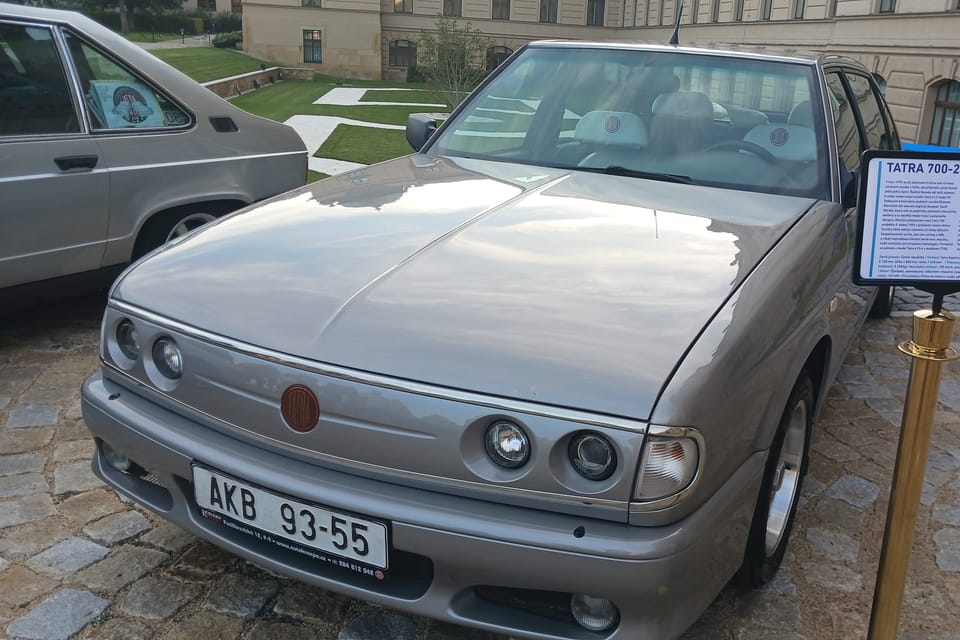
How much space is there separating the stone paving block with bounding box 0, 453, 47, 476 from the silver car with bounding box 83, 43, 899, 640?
3.10ft

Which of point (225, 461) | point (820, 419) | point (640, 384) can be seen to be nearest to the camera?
point (640, 384)

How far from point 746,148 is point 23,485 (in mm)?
2996

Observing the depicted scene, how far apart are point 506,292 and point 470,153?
65.0 inches

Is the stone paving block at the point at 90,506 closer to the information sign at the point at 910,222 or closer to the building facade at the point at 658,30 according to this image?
the information sign at the point at 910,222

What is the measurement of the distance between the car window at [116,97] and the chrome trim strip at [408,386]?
2.62 m

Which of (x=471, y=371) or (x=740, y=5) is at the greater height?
(x=740, y=5)

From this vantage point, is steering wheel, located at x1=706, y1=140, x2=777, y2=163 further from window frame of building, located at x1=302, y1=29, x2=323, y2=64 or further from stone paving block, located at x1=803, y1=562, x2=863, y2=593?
window frame of building, located at x1=302, y1=29, x2=323, y2=64

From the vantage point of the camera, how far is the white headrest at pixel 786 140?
10.6 feet

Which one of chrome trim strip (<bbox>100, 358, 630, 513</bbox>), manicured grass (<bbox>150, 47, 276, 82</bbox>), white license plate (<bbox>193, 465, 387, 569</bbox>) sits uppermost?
chrome trim strip (<bbox>100, 358, 630, 513</bbox>)

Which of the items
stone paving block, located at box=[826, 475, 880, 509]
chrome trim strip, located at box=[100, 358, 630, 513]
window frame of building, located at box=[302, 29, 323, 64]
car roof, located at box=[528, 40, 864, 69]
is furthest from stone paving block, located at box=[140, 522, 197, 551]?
window frame of building, located at box=[302, 29, 323, 64]

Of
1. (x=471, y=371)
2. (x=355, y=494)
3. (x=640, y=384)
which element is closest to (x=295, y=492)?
(x=355, y=494)

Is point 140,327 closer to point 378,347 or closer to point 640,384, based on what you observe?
point 378,347

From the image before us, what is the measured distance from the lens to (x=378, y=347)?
2.02 metres

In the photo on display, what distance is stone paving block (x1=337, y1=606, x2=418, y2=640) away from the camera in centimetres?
241
